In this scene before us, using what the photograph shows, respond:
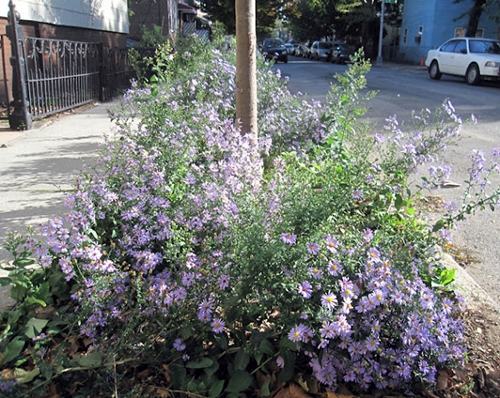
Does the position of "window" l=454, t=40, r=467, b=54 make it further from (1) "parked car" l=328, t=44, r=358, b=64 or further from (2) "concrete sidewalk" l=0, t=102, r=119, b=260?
(1) "parked car" l=328, t=44, r=358, b=64

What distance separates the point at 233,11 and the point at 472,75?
45.0 feet

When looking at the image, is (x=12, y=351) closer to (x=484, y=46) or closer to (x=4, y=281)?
(x=4, y=281)

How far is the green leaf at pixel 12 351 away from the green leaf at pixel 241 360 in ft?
3.35

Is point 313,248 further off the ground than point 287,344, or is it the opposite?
point 313,248

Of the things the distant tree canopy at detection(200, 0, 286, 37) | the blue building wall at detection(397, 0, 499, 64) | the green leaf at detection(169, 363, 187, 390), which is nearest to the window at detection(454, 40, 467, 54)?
the distant tree canopy at detection(200, 0, 286, 37)

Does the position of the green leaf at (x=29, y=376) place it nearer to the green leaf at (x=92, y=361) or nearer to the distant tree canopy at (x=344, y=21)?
the green leaf at (x=92, y=361)

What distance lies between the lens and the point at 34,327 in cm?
246

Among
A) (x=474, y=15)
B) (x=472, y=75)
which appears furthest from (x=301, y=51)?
(x=472, y=75)

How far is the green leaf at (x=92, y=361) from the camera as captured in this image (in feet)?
7.13

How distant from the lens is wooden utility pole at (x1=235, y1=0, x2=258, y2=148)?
4.18m

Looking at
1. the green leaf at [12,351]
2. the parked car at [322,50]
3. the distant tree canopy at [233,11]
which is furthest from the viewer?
the parked car at [322,50]

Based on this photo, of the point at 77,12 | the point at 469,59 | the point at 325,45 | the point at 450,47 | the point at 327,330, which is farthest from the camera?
the point at 325,45

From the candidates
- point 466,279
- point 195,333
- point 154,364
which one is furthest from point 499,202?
point 154,364

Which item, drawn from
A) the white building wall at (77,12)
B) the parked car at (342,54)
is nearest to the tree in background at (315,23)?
the parked car at (342,54)
